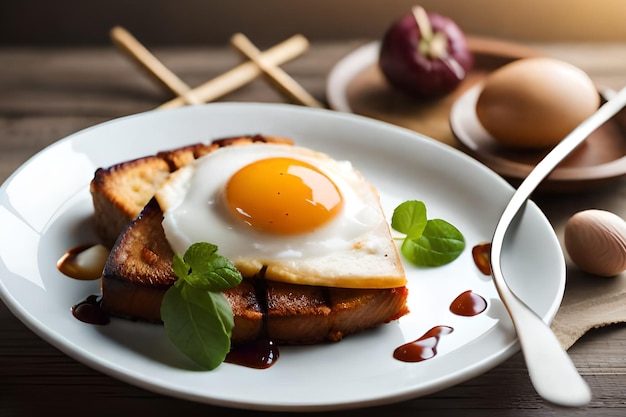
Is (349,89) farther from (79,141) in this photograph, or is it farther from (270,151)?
(79,141)

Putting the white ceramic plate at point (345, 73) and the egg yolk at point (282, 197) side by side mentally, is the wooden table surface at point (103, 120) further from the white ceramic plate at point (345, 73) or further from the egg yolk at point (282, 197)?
the egg yolk at point (282, 197)

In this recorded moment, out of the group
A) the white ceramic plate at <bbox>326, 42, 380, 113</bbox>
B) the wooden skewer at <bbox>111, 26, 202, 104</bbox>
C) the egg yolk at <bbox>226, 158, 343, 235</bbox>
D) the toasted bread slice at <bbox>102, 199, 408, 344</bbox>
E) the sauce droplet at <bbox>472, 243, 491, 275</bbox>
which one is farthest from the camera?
the wooden skewer at <bbox>111, 26, 202, 104</bbox>

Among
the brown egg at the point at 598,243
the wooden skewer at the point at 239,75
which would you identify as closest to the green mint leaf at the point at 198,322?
the brown egg at the point at 598,243

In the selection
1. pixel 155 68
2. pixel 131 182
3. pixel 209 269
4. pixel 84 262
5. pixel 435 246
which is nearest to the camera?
pixel 209 269

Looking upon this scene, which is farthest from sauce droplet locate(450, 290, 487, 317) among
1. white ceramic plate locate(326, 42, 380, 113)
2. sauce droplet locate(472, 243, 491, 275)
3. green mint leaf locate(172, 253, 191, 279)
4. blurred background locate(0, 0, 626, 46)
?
blurred background locate(0, 0, 626, 46)

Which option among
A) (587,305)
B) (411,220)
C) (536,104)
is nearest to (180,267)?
(411,220)

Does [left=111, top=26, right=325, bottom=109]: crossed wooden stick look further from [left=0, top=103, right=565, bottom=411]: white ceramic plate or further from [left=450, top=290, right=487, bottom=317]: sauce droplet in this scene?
[left=450, top=290, right=487, bottom=317]: sauce droplet

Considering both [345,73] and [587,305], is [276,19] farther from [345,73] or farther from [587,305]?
[587,305]
